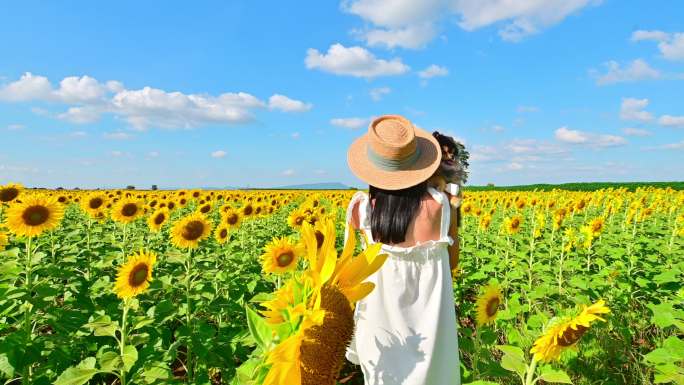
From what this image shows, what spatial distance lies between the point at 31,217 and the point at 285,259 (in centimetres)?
254

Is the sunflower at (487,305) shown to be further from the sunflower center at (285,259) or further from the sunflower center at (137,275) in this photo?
the sunflower center at (137,275)

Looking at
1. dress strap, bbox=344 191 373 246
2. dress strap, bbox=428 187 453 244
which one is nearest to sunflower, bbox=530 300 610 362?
dress strap, bbox=428 187 453 244

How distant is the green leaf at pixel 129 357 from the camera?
2.78 meters

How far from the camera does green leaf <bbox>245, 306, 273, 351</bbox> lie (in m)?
0.76

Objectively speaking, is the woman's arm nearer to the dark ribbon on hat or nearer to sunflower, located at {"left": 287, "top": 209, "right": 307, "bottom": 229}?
the dark ribbon on hat

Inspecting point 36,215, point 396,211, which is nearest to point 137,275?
point 36,215

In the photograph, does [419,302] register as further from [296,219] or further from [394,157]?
[296,219]

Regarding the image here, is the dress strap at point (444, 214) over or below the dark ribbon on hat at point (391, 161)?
below

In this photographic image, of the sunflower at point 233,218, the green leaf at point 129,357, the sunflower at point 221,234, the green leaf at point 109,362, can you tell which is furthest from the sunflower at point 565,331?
the sunflower at point 233,218

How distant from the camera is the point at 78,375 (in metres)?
2.69

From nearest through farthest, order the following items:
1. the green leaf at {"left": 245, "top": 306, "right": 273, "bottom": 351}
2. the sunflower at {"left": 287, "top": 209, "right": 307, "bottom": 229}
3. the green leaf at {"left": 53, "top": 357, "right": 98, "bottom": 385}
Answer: the green leaf at {"left": 245, "top": 306, "right": 273, "bottom": 351}
the green leaf at {"left": 53, "top": 357, "right": 98, "bottom": 385}
the sunflower at {"left": 287, "top": 209, "right": 307, "bottom": 229}

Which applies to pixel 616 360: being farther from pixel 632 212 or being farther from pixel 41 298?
pixel 632 212

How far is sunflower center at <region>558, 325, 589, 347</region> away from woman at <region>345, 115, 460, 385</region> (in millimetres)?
631

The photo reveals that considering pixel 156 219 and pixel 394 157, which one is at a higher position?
pixel 394 157
